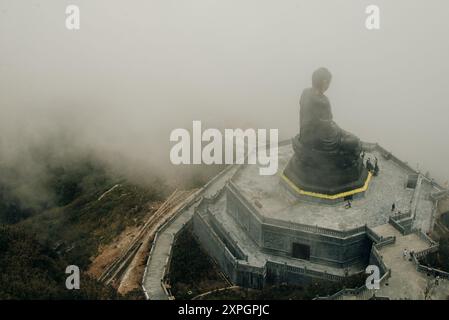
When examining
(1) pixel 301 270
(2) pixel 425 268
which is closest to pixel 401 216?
(2) pixel 425 268

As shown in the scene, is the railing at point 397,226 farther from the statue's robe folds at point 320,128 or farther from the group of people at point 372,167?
the group of people at point 372,167

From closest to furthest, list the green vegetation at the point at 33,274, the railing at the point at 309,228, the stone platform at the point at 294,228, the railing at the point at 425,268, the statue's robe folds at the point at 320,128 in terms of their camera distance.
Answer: the railing at the point at 425,268 < the green vegetation at the point at 33,274 < the railing at the point at 309,228 < the stone platform at the point at 294,228 < the statue's robe folds at the point at 320,128

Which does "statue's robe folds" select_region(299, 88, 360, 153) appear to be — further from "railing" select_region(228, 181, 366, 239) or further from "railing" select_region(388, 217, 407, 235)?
"railing" select_region(228, 181, 366, 239)

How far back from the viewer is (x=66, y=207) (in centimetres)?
4541

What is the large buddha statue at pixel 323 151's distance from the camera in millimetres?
29469

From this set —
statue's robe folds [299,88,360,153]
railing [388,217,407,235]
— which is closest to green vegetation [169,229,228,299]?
statue's robe folds [299,88,360,153]

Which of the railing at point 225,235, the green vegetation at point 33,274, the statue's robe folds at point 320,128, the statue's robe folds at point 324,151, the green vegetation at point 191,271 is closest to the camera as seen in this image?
the green vegetation at point 33,274

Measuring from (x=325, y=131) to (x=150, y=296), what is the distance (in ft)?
43.9

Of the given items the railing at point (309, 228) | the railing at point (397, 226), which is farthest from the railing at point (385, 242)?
the railing at point (309, 228)

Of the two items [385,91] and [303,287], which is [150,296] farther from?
[385,91]

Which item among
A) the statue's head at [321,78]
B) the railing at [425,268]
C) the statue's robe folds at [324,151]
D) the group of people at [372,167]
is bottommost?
the railing at [425,268]

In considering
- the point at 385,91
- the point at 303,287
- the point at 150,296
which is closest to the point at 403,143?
the point at 385,91

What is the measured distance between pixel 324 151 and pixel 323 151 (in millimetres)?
56

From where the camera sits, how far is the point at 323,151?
30062 mm
